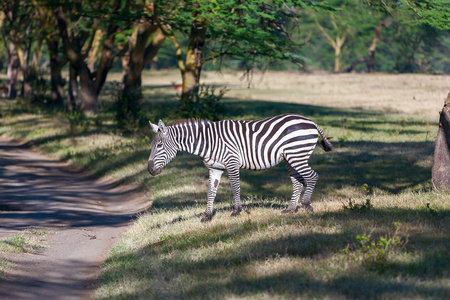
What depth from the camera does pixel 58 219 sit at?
42.0 feet

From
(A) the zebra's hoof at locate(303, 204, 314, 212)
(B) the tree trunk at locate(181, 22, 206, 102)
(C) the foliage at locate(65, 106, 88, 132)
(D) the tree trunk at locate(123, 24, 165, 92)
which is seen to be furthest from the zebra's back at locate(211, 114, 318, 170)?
(C) the foliage at locate(65, 106, 88, 132)

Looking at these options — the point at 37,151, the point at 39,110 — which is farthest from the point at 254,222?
the point at 39,110

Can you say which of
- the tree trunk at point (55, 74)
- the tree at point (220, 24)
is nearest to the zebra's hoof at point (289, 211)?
the tree at point (220, 24)

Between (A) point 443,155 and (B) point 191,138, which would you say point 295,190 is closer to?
(B) point 191,138

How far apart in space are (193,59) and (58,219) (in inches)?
480

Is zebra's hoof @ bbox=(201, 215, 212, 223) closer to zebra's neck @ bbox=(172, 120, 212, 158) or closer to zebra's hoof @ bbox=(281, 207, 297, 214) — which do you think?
zebra's neck @ bbox=(172, 120, 212, 158)

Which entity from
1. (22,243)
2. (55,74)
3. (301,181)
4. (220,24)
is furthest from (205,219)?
(55,74)

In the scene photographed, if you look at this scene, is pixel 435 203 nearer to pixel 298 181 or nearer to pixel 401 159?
pixel 298 181

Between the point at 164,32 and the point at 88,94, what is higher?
the point at 164,32

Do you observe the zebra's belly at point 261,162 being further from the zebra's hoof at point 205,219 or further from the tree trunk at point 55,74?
the tree trunk at point 55,74

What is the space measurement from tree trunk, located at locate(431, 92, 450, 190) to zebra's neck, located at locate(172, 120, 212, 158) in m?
4.83

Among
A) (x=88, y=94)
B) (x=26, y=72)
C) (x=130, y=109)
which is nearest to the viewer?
(x=130, y=109)

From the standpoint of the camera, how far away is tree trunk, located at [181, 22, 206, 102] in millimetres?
23073

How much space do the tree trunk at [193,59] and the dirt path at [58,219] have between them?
6.38 m
